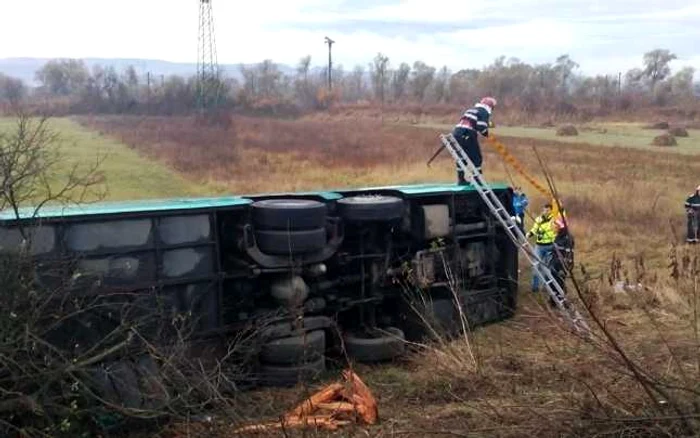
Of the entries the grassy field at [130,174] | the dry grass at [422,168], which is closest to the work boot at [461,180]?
the dry grass at [422,168]

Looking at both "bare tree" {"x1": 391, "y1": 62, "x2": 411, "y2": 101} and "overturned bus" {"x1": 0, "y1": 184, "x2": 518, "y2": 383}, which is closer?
"overturned bus" {"x1": 0, "y1": 184, "x2": 518, "y2": 383}

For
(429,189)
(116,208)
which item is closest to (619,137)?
(429,189)

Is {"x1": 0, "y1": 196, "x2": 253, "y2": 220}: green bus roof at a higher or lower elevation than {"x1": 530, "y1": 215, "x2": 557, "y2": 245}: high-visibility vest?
higher

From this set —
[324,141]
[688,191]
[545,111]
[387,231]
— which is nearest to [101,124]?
[324,141]

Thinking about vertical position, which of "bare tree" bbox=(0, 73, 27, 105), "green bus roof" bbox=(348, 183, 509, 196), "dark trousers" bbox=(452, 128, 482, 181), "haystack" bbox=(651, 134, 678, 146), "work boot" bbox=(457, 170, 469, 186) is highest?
"bare tree" bbox=(0, 73, 27, 105)

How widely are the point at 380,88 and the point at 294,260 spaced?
95890mm

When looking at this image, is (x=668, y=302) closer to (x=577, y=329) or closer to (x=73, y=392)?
(x=577, y=329)

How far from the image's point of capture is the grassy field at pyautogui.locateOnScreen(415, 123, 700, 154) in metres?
36.3

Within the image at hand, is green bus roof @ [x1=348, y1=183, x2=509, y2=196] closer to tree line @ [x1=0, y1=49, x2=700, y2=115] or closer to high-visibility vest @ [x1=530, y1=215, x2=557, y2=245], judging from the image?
high-visibility vest @ [x1=530, y1=215, x2=557, y2=245]

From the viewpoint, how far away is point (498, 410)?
4.69 metres

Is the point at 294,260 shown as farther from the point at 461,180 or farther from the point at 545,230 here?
the point at 545,230

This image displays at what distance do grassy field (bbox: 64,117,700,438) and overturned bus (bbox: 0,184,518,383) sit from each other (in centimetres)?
55

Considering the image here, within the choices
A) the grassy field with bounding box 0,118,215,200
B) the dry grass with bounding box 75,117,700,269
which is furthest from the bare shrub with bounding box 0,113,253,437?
the grassy field with bounding box 0,118,215,200

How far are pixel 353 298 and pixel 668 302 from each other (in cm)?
354
